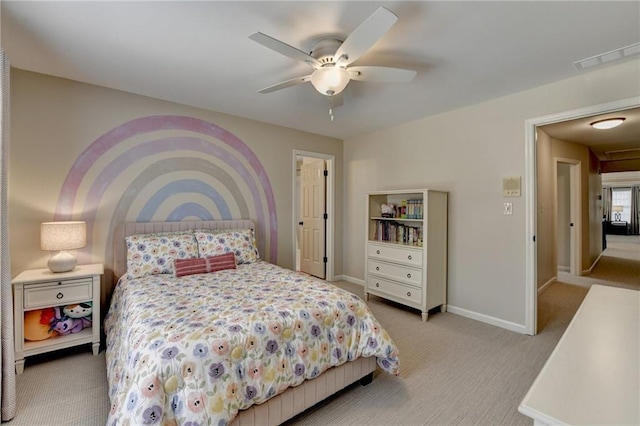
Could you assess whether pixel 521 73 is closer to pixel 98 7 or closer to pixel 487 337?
pixel 487 337

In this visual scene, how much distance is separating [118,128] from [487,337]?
4.22 m

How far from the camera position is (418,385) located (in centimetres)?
207

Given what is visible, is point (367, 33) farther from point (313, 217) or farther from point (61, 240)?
point (313, 217)

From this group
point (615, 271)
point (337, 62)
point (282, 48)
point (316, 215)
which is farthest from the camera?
point (615, 271)

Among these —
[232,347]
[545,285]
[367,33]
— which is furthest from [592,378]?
[545,285]

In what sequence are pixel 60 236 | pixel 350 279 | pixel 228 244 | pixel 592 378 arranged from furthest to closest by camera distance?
1. pixel 350 279
2. pixel 228 244
3. pixel 60 236
4. pixel 592 378

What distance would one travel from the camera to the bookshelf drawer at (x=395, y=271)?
330cm

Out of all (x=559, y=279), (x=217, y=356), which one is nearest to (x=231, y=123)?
(x=217, y=356)

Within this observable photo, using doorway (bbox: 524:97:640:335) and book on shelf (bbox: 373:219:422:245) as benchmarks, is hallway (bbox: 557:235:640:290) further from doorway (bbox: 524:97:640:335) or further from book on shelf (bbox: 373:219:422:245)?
book on shelf (bbox: 373:219:422:245)

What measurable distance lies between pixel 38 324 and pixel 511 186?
4.45 metres

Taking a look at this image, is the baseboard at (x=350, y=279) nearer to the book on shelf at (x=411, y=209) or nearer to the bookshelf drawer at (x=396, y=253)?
the bookshelf drawer at (x=396, y=253)

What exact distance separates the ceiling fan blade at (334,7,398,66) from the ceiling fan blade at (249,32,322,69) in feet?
0.56

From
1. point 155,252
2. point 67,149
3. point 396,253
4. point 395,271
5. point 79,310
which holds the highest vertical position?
point 67,149

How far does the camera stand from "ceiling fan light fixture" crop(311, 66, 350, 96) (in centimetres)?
196
